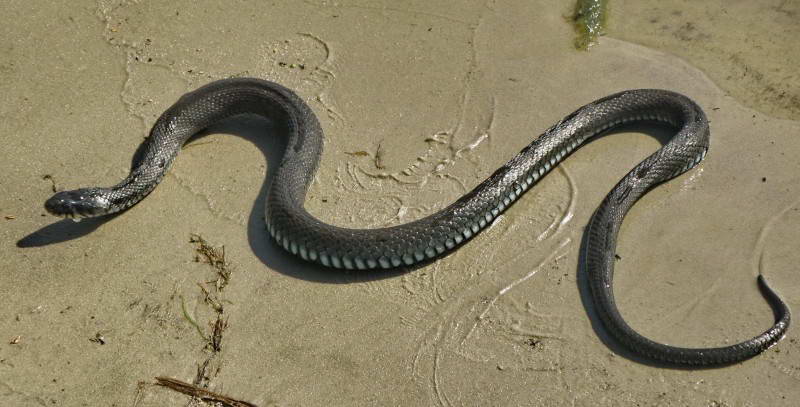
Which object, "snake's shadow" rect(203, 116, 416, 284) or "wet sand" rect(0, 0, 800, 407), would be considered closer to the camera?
"wet sand" rect(0, 0, 800, 407)

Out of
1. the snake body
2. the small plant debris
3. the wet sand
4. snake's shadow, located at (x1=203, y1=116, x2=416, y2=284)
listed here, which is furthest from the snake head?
the small plant debris

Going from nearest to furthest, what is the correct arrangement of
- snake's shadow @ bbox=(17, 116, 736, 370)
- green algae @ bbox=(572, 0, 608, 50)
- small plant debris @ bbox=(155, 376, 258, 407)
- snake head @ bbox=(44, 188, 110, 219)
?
small plant debris @ bbox=(155, 376, 258, 407) → snake's shadow @ bbox=(17, 116, 736, 370) → snake head @ bbox=(44, 188, 110, 219) → green algae @ bbox=(572, 0, 608, 50)

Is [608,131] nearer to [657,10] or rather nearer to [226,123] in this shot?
[657,10]

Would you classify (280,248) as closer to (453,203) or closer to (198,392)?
(198,392)

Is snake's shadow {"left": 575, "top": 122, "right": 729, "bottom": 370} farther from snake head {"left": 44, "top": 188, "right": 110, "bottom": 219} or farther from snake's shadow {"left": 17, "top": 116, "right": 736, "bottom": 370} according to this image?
snake head {"left": 44, "top": 188, "right": 110, "bottom": 219}

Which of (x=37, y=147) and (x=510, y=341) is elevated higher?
(x=37, y=147)

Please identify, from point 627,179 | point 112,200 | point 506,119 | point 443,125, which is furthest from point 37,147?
point 627,179
